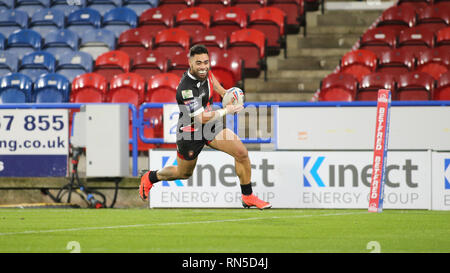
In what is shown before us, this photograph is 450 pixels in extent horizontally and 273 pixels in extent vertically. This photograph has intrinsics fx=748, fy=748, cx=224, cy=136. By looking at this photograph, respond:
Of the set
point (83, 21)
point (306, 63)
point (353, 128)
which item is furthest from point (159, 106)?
point (83, 21)

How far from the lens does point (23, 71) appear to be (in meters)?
16.8

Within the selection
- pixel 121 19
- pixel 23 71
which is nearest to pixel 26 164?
pixel 23 71

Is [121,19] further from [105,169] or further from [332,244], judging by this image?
[332,244]

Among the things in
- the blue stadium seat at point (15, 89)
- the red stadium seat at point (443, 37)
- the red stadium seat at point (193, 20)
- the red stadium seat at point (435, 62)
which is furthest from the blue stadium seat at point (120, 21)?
the red stadium seat at point (443, 37)

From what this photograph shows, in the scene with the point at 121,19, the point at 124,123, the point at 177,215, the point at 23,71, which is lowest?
the point at 177,215

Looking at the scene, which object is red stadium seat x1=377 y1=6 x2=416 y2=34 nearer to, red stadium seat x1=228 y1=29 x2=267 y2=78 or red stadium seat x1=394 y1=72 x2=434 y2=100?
red stadium seat x1=394 y1=72 x2=434 y2=100

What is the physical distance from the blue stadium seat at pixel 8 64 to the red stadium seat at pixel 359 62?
729cm

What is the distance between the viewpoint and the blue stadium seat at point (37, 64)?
16.7m

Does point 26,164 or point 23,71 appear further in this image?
point 23,71

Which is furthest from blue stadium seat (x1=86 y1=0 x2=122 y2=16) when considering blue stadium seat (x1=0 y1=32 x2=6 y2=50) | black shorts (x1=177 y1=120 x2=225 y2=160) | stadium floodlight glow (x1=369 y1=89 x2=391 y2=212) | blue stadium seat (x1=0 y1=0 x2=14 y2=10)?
stadium floodlight glow (x1=369 y1=89 x2=391 y2=212)

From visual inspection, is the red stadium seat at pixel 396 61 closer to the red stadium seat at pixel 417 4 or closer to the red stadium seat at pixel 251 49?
the red stadium seat at pixel 417 4

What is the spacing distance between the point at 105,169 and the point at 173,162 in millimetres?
1091

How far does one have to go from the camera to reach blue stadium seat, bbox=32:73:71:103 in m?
15.4

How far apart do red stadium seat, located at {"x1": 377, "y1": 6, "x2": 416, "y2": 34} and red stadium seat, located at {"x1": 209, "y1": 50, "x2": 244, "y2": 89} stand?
12.2 feet
